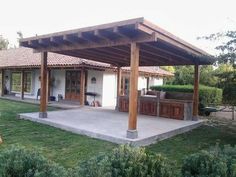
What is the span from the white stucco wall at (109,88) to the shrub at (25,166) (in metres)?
14.0

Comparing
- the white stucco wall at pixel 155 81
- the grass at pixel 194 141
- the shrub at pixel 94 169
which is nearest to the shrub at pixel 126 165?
the shrub at pixel 94 169

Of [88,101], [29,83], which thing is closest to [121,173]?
[88,101]

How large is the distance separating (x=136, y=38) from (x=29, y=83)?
1630cm

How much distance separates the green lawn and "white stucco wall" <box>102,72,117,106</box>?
7843 mm

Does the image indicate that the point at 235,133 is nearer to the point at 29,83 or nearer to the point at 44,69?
the point at 44,69

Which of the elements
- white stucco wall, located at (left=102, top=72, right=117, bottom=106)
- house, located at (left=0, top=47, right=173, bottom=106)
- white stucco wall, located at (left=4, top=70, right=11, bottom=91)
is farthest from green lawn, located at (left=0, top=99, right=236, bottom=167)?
white stucco wall, located at (left=4, top=70, right=11, bottom=91)

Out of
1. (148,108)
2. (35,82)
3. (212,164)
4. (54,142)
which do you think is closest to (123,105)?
(148,108)

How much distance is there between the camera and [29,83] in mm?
21875

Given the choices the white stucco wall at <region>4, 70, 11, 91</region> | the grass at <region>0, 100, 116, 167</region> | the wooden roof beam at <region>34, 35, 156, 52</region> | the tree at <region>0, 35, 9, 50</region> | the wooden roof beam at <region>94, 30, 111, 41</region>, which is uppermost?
the tree at <region>0, 35, 9, 50</region>

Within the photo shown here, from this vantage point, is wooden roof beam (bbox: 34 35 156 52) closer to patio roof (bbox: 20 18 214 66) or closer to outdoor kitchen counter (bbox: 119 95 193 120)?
patio roof (bbox: 20 18 214 66)

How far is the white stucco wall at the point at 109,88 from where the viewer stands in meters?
17.5

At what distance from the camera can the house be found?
55.8 feet

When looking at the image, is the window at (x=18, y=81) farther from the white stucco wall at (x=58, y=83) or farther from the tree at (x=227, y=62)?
the tree at (x=227, y=62)

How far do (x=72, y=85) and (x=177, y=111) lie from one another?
8.78 meters
